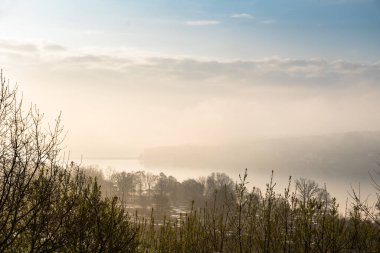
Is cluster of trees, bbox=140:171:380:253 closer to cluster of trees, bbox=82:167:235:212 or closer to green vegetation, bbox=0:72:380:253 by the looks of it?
green vegetation, bbox=0:72:380:253

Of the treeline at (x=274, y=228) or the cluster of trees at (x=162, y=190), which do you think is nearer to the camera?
the treeline at (x=274, y=228)

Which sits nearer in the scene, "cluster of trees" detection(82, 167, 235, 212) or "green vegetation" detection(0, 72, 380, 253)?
"green vegetation" detection(0, 72, 380, 253)

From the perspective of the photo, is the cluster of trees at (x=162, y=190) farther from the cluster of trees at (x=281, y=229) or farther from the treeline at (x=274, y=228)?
the cluster of trees at (x=281, y=229)

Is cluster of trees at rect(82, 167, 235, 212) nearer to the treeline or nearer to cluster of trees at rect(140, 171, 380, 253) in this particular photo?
the treeline

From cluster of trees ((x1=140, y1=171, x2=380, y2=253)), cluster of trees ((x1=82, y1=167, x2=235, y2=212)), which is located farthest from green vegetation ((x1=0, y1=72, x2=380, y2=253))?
cluster of trees ((x1=82, y1=167, x2=235, y2=212))

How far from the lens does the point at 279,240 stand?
11.8 meters

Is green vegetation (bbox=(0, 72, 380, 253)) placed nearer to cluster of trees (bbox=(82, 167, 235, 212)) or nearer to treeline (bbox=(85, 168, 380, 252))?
treeline (bbox=(85, 168, 380, 252))

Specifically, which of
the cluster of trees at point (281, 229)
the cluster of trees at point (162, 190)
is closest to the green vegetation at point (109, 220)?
the cluster of trees at point (281, 229)

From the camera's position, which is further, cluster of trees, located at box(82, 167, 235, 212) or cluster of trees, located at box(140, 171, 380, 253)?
cluster of trees, located at box(82, 167, 235, 212)

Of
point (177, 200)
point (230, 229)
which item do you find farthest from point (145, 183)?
point (230, 229)

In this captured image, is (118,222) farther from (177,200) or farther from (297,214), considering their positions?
(177,200)

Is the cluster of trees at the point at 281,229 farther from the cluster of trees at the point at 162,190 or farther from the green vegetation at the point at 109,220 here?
the cluster of trees at the point at 162,190

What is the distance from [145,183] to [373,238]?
5076 inches

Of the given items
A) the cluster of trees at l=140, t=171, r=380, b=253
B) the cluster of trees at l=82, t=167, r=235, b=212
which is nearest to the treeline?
the cluster of trees at l=140, t=171, r=380, b=253
